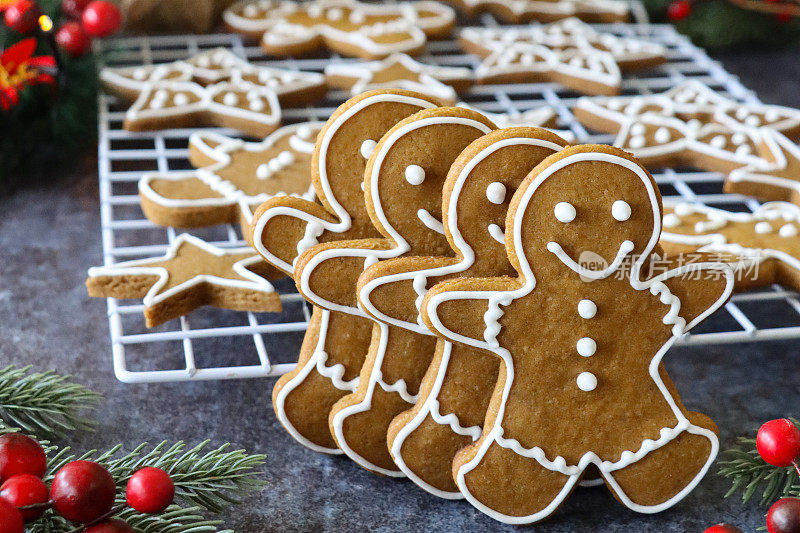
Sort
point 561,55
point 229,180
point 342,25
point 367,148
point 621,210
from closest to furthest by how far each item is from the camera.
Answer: point 621,210 < point 367,148 < point 229,180 < point 561,55 < point 342,25

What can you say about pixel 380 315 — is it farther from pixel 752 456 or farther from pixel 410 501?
pixel 752 456

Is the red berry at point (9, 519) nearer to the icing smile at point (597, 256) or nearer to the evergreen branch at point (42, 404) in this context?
the evergreen branch at point (42, 404)

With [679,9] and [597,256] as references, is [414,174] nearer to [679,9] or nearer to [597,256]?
[597,256]

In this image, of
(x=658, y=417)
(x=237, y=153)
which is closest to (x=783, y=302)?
(x=658, y=417)

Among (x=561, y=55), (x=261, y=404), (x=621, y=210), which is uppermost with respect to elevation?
(x=621, y=210)

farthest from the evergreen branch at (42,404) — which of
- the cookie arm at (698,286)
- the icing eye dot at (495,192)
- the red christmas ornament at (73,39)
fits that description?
the red christmas ornament at (73,39)

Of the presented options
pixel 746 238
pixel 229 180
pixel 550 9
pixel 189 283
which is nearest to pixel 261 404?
pixel 189 283
